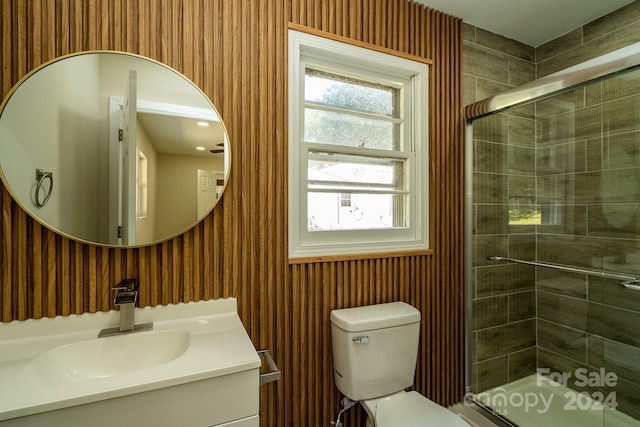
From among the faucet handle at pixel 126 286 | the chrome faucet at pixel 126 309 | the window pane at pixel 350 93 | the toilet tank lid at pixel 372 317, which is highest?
the window pane at pixel 350 93

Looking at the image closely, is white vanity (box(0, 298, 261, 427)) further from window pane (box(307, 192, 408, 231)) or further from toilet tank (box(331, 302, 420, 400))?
window pane (box(307, 192, 408, 231))

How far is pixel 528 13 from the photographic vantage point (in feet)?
5.75

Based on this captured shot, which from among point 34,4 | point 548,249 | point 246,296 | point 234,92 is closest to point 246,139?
point 234,92

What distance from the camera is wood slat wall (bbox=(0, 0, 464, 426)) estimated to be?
3.37 ft

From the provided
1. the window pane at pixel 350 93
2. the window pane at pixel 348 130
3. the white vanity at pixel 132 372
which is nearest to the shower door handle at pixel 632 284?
the window pane at pixel 348 130

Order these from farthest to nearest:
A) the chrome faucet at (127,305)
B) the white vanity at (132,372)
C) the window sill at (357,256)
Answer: the window sill at (357,256)
the chrome faucet at (127,305)
the white vanity at (132,372)

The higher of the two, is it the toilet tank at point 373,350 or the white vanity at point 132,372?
the white vanity at point 132,372

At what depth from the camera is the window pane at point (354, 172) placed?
60.5 inches

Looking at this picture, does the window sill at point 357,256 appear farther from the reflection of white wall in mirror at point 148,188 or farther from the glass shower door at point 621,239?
the glass shower door at point 621,239

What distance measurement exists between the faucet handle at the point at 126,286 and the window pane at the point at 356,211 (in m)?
0.80

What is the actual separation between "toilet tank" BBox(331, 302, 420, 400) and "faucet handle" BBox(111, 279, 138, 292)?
2.86 feet

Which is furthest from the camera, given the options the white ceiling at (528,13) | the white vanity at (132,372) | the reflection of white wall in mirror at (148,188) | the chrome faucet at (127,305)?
the white ceiling at (528,13)

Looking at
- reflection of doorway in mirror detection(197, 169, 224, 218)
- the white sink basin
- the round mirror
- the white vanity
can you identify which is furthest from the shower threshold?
the round mirror

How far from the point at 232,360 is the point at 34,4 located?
142 centimetres
